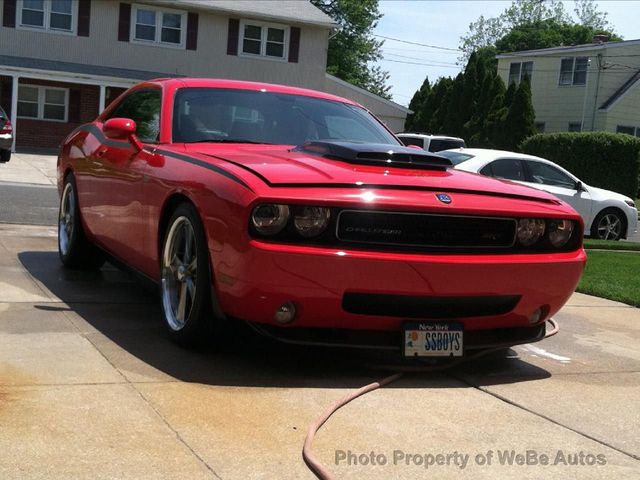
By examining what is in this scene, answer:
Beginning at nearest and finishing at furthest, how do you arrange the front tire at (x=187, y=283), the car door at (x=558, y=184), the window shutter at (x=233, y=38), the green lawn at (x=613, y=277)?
the front tire at (x=187, y=283), the green lawn at (x=613, y=277), the car door at (x=558, y=184), the window shutter at (x=233, y=38)

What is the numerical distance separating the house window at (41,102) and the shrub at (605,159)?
17254 mm

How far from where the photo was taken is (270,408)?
3777 millimetres

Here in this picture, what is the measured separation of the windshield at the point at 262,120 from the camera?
5.41m

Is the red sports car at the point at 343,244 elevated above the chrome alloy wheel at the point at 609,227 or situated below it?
above

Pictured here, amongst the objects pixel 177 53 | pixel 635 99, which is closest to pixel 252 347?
pixel 177 53

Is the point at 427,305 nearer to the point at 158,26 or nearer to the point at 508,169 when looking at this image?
the point at 508,169

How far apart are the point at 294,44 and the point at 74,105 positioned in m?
8.28

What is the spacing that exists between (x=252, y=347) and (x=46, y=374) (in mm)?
1216

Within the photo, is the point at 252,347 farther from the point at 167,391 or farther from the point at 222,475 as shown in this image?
the point at 222,475

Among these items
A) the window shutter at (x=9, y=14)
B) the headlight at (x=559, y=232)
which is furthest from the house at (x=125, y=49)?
the headlight at (x=559, y=232)

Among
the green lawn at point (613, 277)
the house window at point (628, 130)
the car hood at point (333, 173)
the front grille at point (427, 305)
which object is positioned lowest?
the green lawn at point (613, 277)

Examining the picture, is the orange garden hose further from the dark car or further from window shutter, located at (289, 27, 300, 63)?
window shutter, located at (289, 27, 300, 63)

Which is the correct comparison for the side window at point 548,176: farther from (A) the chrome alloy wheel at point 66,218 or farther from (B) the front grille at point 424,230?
(B) the front grille at point 424,230

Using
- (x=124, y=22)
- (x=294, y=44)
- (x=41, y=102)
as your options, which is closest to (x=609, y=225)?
(x=294, y=44)
